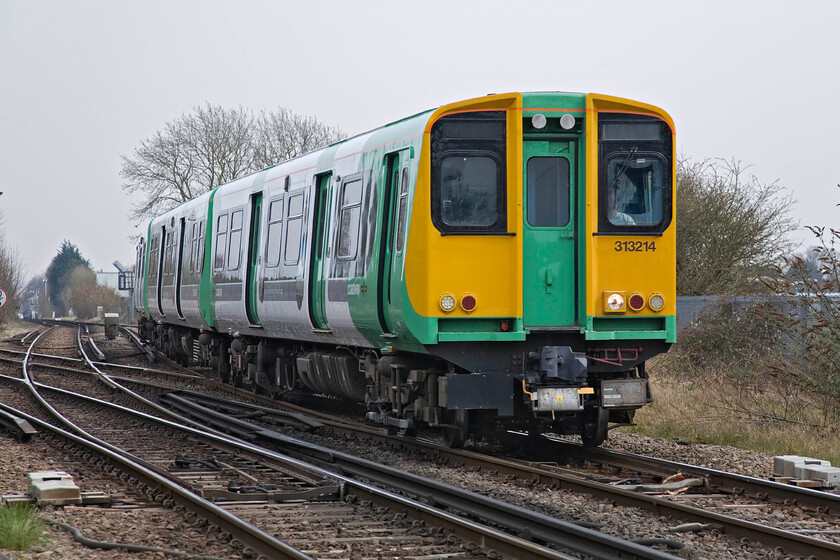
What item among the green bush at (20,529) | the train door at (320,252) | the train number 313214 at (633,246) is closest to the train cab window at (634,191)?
the train number 313214 at (633,246)

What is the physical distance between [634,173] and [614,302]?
1.27 metres

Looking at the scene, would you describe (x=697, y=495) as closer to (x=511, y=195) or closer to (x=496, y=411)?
(x=496, y=411)

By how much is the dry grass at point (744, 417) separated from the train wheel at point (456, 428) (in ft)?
9.93

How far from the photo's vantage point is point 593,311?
10.0m

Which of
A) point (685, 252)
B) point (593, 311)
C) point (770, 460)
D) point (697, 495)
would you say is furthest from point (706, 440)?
point (685, 252)

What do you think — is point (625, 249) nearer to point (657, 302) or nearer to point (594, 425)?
point (657, 302)

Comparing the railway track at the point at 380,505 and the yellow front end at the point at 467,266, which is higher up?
the yellow front end at the point at 467,266

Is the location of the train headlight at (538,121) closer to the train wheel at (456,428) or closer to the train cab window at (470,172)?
the train cab window at (470,172)

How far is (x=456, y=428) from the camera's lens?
10367 millimetres

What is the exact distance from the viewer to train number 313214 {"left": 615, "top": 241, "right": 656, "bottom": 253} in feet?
33.3

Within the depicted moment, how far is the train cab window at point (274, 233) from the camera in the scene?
14727 millimetres

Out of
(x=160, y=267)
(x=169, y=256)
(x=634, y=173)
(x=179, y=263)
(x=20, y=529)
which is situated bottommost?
(x=20, y=529)

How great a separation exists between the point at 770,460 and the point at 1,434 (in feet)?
28.4

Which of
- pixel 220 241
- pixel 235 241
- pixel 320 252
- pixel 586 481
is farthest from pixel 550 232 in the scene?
pixel 220 241
